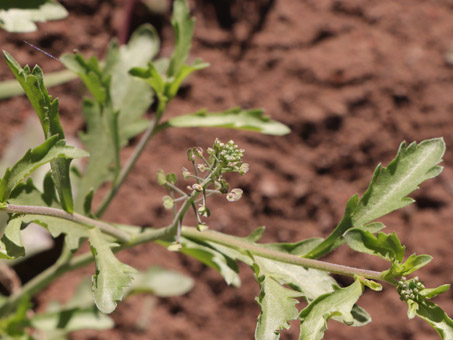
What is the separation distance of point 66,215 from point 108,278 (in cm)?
26

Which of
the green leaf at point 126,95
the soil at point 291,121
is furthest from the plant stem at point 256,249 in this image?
the soil at point 291,121

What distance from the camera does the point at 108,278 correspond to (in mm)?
1451

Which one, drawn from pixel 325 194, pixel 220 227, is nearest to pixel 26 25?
pixel 220 227

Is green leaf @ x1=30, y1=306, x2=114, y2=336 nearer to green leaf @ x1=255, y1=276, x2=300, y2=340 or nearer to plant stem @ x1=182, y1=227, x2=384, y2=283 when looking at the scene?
plant stem @ x1=182, y1=227, x2=384, y2=283

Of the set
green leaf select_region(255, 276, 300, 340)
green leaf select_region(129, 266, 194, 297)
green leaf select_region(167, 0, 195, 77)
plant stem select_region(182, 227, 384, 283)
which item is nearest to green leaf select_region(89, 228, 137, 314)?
plant stem select_region(182, 227, 384, 283)

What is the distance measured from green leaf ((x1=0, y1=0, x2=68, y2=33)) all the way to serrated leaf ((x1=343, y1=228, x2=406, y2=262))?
124 centimetres

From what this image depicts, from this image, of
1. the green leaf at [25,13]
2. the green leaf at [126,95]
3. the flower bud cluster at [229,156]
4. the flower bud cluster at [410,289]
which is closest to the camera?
the flower bud cluster at [229,156]

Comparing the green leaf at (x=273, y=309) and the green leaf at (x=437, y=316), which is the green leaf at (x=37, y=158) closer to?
the green leaf at (x=273, y=309)

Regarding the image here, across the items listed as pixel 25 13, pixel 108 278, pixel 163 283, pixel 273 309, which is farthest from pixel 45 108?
pixel 163 283

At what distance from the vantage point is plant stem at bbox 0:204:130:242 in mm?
1459

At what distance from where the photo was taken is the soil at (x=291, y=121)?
288 cm

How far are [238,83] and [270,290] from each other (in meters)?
1.73

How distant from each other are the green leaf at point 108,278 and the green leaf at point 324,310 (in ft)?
1.47

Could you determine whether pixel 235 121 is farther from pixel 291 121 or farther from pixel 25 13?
pixel 291 121
